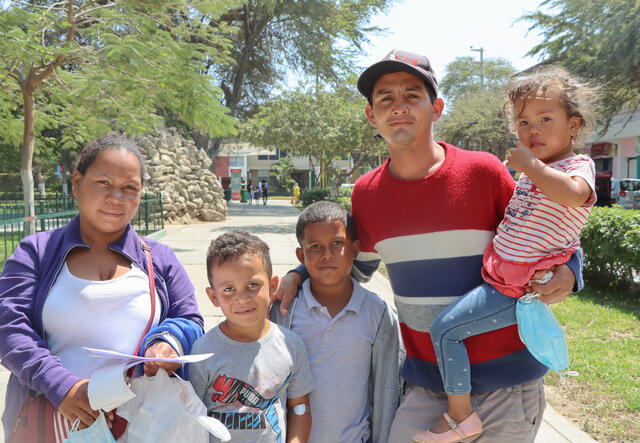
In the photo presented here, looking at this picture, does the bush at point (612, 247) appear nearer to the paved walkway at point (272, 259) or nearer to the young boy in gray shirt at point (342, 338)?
the paved walkway at point (272, 259)

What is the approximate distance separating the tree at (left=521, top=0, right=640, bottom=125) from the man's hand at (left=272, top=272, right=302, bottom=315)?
1106 cm

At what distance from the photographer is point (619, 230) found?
7129mm

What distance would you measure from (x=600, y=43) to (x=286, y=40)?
14.6 meters

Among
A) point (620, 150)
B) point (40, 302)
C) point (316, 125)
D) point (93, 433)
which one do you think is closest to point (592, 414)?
point (93, 433)

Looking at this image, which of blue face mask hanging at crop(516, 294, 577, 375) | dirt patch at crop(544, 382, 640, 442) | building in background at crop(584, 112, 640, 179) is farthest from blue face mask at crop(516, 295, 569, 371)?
building in background at crop(584, 112, 640, 179)

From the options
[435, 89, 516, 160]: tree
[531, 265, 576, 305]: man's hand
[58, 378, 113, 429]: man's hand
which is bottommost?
[58, 378, 113, 429]: man's hand

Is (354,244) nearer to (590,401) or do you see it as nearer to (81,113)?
(590,401)

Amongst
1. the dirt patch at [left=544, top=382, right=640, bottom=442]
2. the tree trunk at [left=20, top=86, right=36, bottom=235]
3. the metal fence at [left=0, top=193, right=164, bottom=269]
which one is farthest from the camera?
the tree trunk at [left=20, top=86, right=36, bottom=235]

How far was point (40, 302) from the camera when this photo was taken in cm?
181

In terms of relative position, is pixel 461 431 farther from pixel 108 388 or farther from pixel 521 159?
pixel 108 388

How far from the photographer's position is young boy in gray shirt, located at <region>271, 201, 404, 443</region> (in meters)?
2.07

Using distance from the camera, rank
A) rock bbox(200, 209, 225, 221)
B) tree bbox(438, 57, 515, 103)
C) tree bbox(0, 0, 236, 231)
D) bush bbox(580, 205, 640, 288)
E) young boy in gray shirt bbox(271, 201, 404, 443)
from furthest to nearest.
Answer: tree bbox(438, 57, 515, 103), rock bbox(200, 209, 225, 221), tree bbox(0, 0, 236, 231), bush bbox(580, 205, 640, 288), young boy in gray shirt bbox(271, 201, 404, 443)

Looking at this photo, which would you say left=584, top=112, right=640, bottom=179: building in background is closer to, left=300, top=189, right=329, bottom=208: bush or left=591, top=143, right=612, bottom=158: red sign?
left=591, top=143, right=612, bottom=158: red sign

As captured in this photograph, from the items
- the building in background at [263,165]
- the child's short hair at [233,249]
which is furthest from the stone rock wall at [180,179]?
the building in background at [263,165]
